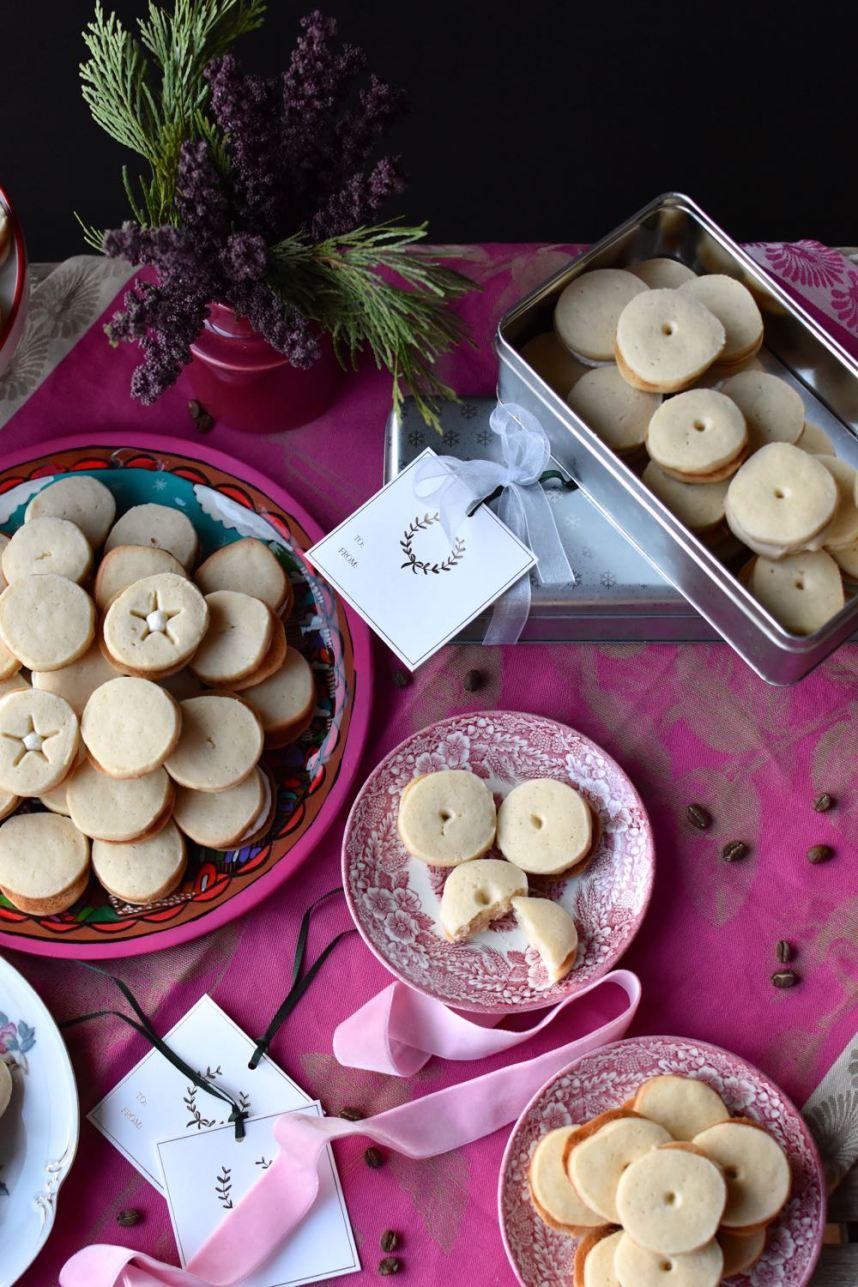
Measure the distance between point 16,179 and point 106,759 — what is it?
168 centimetres

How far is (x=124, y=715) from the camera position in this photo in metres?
1.18

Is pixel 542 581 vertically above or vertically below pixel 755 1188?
above

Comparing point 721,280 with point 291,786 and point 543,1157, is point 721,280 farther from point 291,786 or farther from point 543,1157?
point 543,1157

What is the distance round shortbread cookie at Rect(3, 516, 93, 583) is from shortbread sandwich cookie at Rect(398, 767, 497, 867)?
0.41 metres

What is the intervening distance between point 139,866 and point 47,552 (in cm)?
34

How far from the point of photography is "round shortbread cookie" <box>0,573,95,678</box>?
3.93ft

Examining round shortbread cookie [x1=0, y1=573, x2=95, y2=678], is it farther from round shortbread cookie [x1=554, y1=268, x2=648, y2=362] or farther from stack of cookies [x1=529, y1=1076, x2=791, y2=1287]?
stack of cookies [x1=529, y1=1076, x2=791, y2=1287]

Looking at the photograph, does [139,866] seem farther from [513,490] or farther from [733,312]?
[733,312]

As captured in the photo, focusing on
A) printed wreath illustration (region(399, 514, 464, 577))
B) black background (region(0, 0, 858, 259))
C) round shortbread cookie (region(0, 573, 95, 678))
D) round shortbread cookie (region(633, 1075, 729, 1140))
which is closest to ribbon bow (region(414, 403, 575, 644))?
printed wreath illustration (region(399, 514, 464, 577))

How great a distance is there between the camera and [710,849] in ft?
4.31

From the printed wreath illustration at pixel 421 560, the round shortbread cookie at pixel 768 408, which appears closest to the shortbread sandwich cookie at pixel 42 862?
the printed wreath illustration at pixel 421 560

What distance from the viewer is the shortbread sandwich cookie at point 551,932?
119cm

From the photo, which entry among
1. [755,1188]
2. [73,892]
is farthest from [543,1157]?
[73,892]

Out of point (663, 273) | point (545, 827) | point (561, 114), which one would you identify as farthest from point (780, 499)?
point (561, 114)
